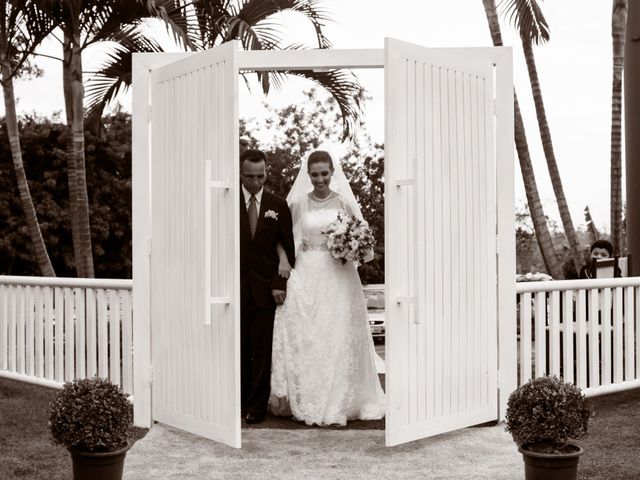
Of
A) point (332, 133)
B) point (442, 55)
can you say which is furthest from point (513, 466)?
point (332, 133)

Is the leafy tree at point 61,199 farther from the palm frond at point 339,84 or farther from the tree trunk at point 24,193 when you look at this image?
the palm frond at point 339,84

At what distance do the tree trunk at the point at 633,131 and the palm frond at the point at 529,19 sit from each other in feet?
7.40

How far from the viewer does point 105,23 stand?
38.9ft

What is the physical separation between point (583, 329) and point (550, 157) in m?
7.66

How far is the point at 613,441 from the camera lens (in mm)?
6703

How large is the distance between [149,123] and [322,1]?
671cm

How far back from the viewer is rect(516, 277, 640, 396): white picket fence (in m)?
7.61

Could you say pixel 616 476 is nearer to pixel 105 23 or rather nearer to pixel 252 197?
pixel 252 197

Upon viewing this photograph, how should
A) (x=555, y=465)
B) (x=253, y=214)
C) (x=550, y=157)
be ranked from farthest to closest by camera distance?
(x=550, y=157) < (x=253, y=214) < (x=555, y=465)

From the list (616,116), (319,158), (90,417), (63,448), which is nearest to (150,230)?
(319,158)

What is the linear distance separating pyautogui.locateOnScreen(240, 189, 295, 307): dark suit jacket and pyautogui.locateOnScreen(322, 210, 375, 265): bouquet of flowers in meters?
0.41

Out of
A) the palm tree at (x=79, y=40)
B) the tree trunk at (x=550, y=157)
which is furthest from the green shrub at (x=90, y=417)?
the tree trunk at (x=550, y=157)

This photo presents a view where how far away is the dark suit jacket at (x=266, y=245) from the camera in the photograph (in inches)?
302

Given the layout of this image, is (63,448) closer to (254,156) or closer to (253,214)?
(253,214)
